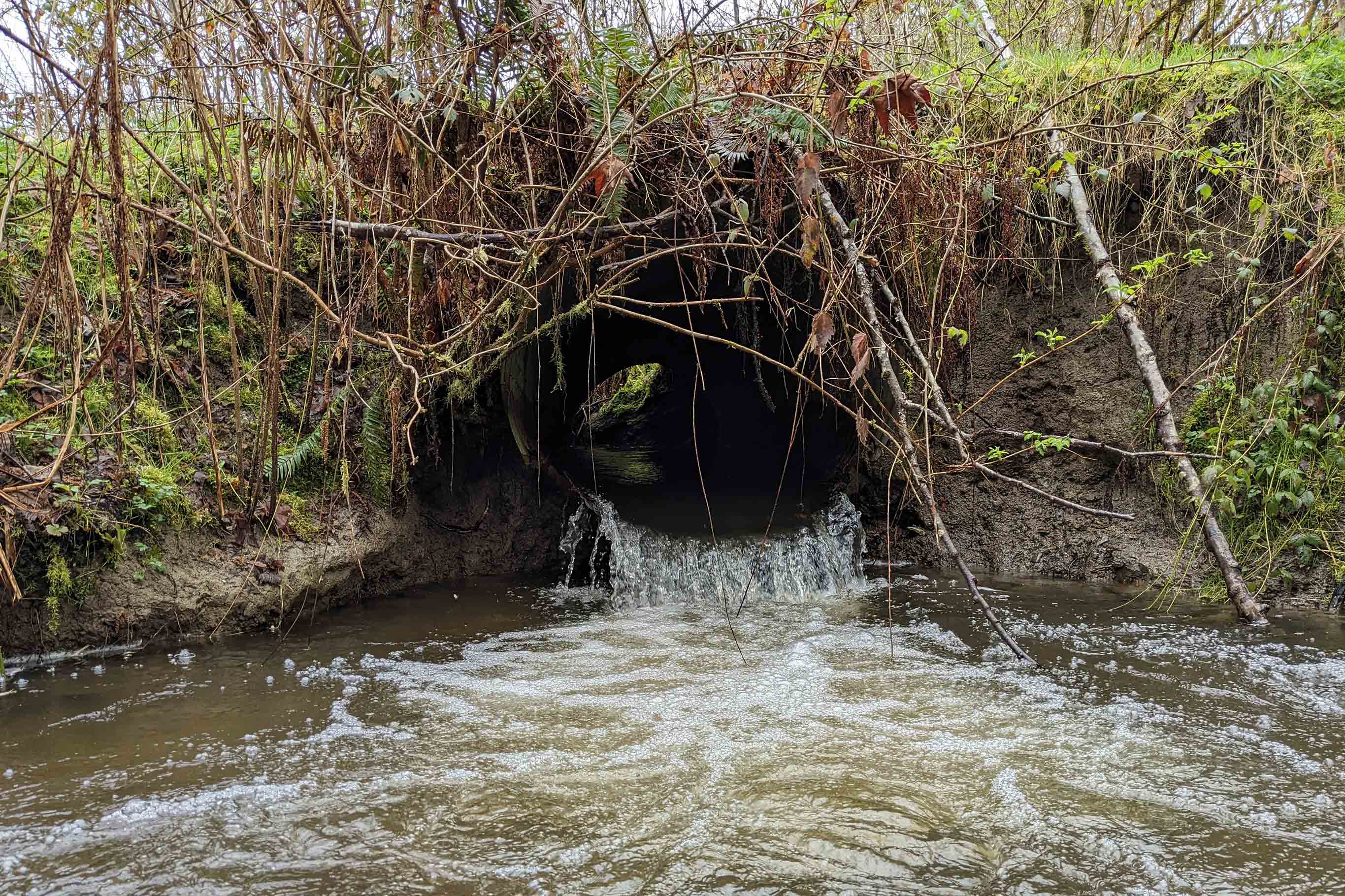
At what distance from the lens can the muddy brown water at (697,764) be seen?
7.56 feet

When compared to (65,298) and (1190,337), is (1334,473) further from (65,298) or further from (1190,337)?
(65,298)

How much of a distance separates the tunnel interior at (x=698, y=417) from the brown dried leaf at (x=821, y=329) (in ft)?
4.82

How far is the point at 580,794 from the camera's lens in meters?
2.78

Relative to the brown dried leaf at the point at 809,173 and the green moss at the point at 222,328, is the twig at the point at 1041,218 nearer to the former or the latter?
the brown dried leaf at the point at 809,173

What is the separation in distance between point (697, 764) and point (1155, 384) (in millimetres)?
3482

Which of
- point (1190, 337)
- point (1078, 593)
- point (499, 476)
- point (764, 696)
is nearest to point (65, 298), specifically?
point (764, 696)

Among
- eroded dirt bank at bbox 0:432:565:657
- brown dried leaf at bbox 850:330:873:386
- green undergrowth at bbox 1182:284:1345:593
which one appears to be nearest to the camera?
brown dried leaf at bbox 850:330:873:386

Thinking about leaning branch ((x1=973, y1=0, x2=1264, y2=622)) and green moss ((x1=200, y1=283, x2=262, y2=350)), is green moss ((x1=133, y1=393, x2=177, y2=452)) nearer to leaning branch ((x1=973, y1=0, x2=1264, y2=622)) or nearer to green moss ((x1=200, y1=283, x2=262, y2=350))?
green moss ((x1=200, y1=283, x2=262, y2=350))

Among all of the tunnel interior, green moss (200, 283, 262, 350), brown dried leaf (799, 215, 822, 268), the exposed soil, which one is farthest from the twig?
green moss (200, 283, 262, 350)

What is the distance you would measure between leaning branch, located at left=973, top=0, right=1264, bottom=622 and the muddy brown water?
0.23 metres

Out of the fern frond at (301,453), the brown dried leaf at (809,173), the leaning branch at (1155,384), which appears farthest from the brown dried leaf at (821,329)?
the fern frond at (301,453)

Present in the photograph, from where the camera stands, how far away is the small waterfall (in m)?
5.96

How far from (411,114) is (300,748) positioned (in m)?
2.85

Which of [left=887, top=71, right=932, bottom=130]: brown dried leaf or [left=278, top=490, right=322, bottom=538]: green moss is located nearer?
[left=887, top=71, right=932, bottom=130]: brown dried leaf
